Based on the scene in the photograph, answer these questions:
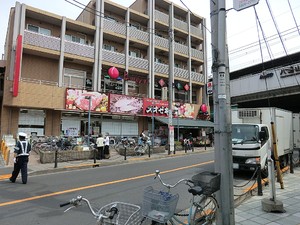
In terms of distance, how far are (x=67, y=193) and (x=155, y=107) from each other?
18.4 meters

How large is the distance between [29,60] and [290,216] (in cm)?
2096

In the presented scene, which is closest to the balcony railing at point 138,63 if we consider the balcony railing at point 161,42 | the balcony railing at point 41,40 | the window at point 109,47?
the window at point 109,47

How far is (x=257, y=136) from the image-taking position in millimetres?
9906

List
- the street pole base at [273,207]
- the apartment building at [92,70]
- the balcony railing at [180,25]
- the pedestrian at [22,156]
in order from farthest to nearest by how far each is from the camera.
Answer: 1. the balcony railing at [180,25]
2. the apartment building at [92,70]
3. the pedestrian at [22,156]
4. the street pole base at [273,207]

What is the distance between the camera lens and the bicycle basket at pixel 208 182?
163 inches

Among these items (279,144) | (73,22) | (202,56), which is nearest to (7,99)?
(73,22)

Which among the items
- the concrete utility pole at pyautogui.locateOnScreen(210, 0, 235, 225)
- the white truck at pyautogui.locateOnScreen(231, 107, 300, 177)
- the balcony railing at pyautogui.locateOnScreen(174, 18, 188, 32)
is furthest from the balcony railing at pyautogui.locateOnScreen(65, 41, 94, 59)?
the concrete utility pole at pyautogui.locateOnScreen(210, 0, 235, 225)

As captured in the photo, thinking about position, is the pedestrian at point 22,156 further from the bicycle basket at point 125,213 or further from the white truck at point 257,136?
the white truck at point 257,136

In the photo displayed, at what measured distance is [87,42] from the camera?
23.5 meters

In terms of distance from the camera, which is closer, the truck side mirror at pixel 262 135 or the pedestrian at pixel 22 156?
the pedestrian at pixel 22 156

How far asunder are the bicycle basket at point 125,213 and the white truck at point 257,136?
7.18m

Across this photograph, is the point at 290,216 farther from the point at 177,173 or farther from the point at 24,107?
the point at 24,107

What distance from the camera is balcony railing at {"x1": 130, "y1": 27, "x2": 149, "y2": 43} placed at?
2502 centimetres

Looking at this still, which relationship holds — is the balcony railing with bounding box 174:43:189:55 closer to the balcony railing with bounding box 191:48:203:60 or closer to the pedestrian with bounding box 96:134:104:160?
the balcony railing with bounding box 191:48:203:60
